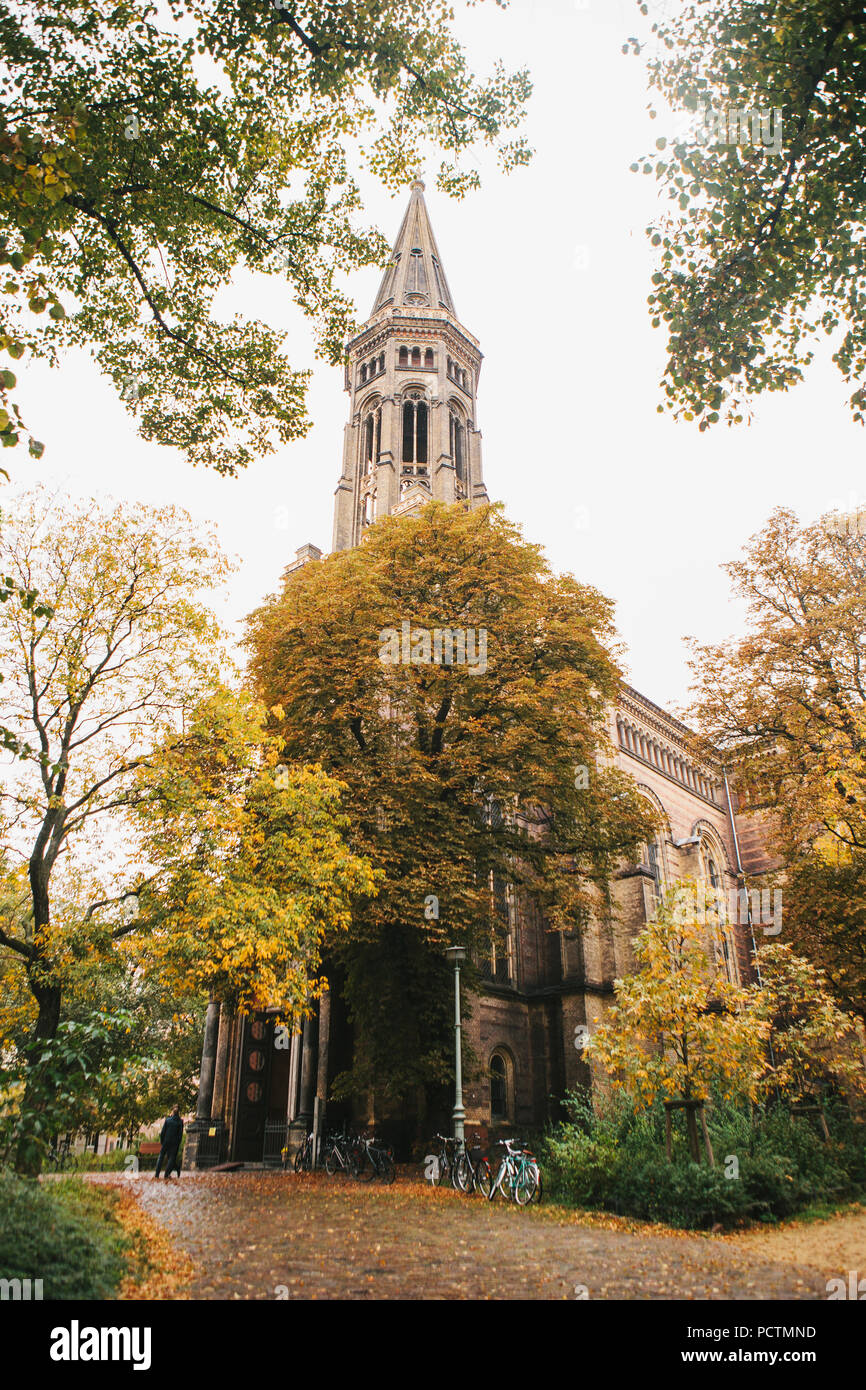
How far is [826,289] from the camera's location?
9516mm

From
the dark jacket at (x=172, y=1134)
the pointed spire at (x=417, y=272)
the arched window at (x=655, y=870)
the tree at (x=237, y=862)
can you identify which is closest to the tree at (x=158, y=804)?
the tree at (x=237, y=862)

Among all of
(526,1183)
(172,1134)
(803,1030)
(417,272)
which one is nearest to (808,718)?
(803,1030)

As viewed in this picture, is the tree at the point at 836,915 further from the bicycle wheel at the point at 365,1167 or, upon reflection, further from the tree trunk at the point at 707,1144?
the bicycle wheel at the point at 365,1167

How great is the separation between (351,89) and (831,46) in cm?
530

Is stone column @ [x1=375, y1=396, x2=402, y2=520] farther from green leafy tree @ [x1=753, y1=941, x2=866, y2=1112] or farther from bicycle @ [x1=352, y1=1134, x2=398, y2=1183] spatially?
green leafy tree @ [x1=753, y1=941, x2=866, y2=1112]

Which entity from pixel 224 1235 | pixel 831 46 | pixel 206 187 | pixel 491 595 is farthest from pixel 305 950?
pixel 831 46

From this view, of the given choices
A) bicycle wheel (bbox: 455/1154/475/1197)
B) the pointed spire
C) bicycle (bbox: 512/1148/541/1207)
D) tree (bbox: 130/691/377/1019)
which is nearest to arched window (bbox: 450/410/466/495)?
the pointed spire

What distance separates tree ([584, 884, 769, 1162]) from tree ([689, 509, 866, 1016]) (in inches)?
235

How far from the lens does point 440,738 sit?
19.8 metres

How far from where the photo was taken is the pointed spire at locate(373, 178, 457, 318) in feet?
151

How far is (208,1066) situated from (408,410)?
1243 inches

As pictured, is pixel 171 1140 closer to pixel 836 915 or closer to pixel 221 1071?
pixel 221 1071

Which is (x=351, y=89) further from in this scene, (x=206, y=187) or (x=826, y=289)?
(x=826, y=289)
